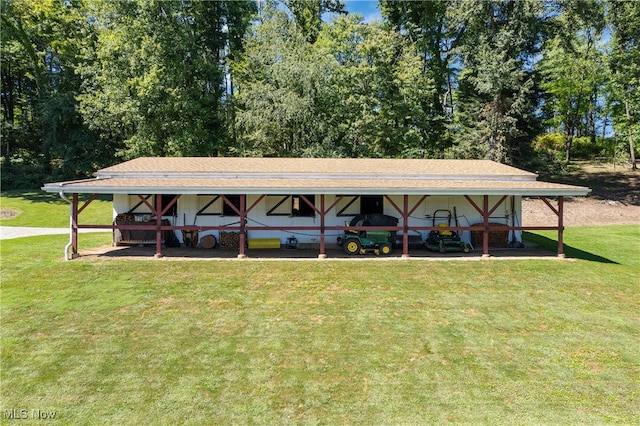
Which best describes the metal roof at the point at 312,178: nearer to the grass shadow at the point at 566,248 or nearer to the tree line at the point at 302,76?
the grass shadow at the point at 566,248

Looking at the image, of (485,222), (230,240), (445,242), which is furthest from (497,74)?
(230,240)

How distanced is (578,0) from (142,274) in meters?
31.3

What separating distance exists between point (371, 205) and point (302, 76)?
13661 mm

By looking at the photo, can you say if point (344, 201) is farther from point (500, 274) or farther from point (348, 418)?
point (348, 418)

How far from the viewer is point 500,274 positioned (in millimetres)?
10680

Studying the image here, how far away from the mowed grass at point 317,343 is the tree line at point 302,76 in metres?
16.1

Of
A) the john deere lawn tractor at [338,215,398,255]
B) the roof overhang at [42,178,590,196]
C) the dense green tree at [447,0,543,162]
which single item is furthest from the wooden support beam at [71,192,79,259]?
the dense green tree at [447,0,543,162]

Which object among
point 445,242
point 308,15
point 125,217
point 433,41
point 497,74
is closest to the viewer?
point 445,242

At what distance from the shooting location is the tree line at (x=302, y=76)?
2477cm

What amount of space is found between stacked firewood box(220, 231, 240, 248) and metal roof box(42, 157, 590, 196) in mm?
2006

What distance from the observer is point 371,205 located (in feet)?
46.7

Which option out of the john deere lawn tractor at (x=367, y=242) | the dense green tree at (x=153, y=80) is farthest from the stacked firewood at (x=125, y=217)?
the dense green tree at (x=153, y=80)

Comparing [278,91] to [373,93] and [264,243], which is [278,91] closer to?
[373,93]

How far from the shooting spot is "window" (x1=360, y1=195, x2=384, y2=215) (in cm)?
1416
